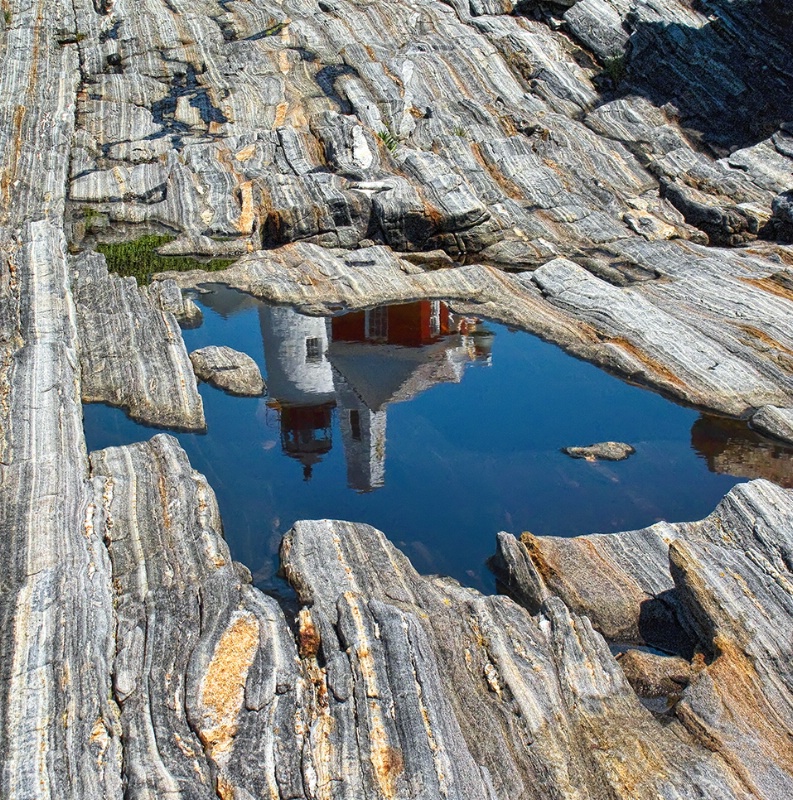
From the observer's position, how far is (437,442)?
14906 mm

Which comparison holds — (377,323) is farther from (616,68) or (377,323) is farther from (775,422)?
(616,68)

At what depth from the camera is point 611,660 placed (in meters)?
8.93

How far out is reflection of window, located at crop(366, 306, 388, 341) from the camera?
18.9m

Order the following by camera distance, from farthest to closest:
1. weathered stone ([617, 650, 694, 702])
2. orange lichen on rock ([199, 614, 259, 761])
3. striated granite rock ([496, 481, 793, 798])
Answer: weathered stone ([617, 650, 694, 702]) → striated granite rock ([496, 481, 793, 798]) → orange lichen on rock ([199, 614, 259, 761])

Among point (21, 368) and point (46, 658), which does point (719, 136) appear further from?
point (46, 658)

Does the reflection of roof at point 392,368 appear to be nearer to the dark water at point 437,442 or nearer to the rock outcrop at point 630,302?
the dark water at point 437,442

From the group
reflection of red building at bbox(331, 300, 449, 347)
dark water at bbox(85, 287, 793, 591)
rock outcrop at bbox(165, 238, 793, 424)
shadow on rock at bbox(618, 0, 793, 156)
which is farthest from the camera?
shadow on rock at bbox(618, 0, 793, 156)

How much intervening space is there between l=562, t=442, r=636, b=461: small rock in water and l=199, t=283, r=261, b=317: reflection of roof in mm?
8094

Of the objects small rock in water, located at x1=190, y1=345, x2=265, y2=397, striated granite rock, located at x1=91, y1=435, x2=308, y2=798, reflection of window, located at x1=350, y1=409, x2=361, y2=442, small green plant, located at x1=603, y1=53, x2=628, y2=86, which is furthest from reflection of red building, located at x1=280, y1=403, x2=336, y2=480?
small green plant, located at x1=603, y1=53, x2=628, y2=86

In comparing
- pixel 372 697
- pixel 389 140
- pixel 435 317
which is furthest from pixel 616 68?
pixel 372 697

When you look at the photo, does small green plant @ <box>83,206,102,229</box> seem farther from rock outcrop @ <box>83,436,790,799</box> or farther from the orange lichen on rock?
the orange lichen on rock

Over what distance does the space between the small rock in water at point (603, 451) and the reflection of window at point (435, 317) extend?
521 cm

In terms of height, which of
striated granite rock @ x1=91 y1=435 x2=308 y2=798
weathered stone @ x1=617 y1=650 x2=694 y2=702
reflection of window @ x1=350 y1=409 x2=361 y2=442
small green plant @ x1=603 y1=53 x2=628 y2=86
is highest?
small green plant @ x1=603 y1=53 x2=628 y2=86

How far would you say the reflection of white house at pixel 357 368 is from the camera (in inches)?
577
